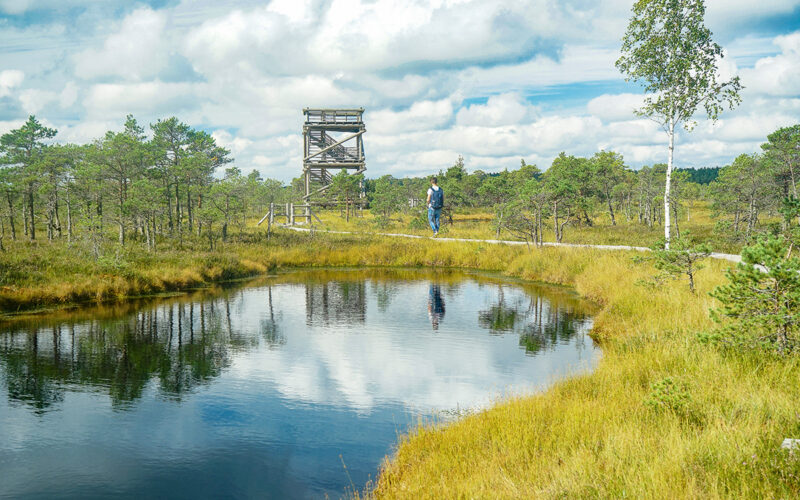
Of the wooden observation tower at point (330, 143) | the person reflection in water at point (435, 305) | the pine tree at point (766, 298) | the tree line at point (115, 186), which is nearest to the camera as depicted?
the pine tree at point (766, 298)

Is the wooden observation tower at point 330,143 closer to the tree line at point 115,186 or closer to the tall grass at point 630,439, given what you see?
the tree line at point 115,186

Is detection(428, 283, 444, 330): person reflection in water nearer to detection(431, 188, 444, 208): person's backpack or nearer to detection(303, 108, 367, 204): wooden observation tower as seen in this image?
detection(431, 188, 444, 208): person's backpack

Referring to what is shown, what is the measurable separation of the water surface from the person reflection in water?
0.16m

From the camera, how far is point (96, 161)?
1330 inches

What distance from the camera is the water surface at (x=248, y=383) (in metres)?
7.82

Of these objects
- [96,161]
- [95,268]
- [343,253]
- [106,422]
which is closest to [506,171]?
[343,253]

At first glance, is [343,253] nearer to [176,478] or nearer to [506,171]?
[176,478]

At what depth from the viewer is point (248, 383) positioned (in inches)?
462

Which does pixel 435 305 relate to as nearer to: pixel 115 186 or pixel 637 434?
pixel 637 434

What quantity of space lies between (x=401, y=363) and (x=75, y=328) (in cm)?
1073

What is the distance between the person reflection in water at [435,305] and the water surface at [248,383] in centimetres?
16

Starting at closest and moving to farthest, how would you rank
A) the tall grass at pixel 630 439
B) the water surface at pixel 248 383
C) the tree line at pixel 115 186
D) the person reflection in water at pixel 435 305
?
the tall grass at pixel 630 439 < the water surface at pixel 248 383 < the person reflection in water at pixel 435 305 < the tree line at pixel 115 186

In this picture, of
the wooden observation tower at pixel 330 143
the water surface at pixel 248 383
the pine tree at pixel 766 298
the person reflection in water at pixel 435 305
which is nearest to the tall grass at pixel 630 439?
the pine tree at pixel 766 298

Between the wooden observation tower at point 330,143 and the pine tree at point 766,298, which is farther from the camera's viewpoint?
the wooden observation tower at point 330,143
